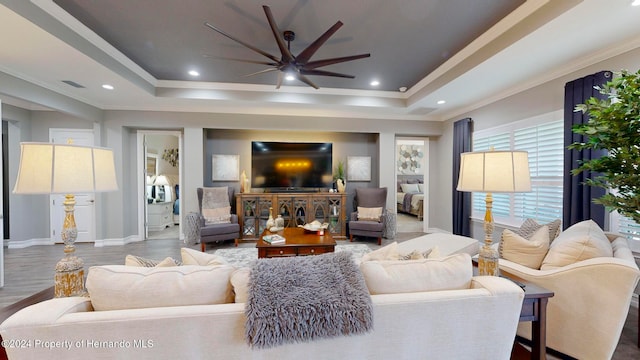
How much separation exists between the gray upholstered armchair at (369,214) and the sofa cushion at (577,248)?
2.82 meters

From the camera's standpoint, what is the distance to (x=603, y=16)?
2.02m

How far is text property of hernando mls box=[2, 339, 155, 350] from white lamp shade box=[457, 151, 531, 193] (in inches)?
73.0

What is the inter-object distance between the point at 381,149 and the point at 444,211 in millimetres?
1906

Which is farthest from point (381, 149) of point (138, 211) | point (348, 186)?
point (138, 211)

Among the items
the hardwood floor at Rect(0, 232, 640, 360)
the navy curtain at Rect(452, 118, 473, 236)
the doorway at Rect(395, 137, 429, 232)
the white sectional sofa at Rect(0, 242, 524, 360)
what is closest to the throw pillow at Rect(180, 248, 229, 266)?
the white sectional sofa at Rect(0, 242, 524, 360)

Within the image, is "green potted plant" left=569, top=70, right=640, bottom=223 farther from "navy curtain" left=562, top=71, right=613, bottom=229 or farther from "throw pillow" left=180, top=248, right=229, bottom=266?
"throw pillow" left=180, top=248, right=229, bottom=266

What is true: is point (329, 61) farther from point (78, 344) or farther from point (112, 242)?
point (112, 242)

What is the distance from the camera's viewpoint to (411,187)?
851 centimetres

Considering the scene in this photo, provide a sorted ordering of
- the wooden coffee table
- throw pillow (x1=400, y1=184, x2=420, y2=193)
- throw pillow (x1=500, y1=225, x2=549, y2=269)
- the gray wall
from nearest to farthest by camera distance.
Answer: throw pillow (x1=500, y1=225, x2=549, y2=269), the gray wall, the wooden coffee table, throw pillow (x1=400, y1=184, x2=420, y2=193)

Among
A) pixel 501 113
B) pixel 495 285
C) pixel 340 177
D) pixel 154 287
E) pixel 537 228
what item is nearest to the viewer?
pixel 154 287

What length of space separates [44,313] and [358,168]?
4975 mm

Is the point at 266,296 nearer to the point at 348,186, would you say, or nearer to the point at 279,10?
the point at 279,10

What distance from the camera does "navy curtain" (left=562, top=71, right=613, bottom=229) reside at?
258cm

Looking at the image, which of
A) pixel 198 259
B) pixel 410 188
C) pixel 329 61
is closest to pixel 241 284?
pixel 198 259
